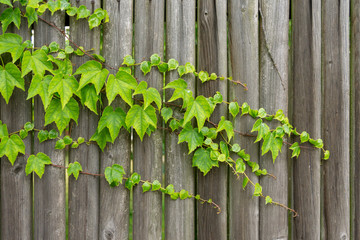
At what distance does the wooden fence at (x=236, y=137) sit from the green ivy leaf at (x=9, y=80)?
12 centimetres

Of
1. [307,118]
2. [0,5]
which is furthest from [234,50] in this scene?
[0,5]

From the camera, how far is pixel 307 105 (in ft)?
5.90

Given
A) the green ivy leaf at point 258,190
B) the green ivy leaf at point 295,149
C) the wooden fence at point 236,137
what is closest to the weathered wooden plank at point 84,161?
the wooden fence at point 236,137

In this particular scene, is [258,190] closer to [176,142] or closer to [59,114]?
[176,142]

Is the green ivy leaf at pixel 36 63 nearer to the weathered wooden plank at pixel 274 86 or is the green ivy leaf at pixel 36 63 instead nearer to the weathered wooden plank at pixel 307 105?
the weathered wooden plank at pixel 274 86

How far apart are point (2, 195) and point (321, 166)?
1.88 m

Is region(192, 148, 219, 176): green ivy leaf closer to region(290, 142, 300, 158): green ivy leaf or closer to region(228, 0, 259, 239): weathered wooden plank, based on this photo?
region(228, 0, 259, 239): weathered wooden plank

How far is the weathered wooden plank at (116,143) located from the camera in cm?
169

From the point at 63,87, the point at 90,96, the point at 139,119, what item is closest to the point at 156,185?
the point at 139,119

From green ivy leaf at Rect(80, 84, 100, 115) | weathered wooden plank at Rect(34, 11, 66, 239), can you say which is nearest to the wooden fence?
weathered wooden plank at Rect(34, 11, 66, 239)

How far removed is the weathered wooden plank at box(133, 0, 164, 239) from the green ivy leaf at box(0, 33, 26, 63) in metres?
0.61

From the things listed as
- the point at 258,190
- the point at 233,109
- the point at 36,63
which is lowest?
the point at 258,190

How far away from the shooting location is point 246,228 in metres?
1.77

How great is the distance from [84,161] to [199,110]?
71 cm
